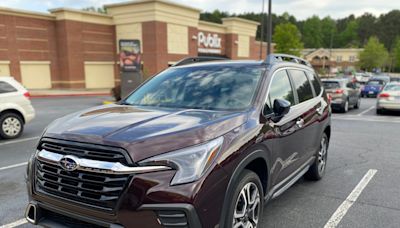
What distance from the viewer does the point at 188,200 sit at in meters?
2.36

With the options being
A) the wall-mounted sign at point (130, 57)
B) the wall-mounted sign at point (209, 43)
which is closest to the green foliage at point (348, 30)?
the wall-mounted sign at point (209, 43)

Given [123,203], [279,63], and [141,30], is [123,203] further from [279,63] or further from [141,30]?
[141,30]

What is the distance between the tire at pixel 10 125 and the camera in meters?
8.63

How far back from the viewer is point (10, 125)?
345 inches

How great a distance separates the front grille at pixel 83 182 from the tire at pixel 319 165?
3.60 m

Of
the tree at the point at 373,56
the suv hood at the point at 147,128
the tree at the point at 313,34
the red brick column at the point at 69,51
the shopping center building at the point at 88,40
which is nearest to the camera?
the suv hood at the point at 147,128

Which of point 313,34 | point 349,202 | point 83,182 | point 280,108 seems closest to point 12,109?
point 83,182

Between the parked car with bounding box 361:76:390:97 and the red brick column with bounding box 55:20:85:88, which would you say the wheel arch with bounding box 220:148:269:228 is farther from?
the red brick column with bounding box 55:20:85:88

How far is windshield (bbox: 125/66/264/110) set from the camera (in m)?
3.58

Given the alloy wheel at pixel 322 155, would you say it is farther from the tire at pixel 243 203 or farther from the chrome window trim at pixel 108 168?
the chrome window trim at pixel 108 168

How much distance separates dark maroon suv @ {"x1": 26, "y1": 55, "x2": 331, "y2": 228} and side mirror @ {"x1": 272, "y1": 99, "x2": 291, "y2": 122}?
1 cm

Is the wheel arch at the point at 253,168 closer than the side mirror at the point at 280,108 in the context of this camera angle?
Yes

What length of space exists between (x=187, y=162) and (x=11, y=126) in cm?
800

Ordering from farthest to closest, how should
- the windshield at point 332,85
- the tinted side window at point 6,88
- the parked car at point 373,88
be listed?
the parked car at point 373,88, the windshield at point 332,85, the tinted side window at point 6,88
